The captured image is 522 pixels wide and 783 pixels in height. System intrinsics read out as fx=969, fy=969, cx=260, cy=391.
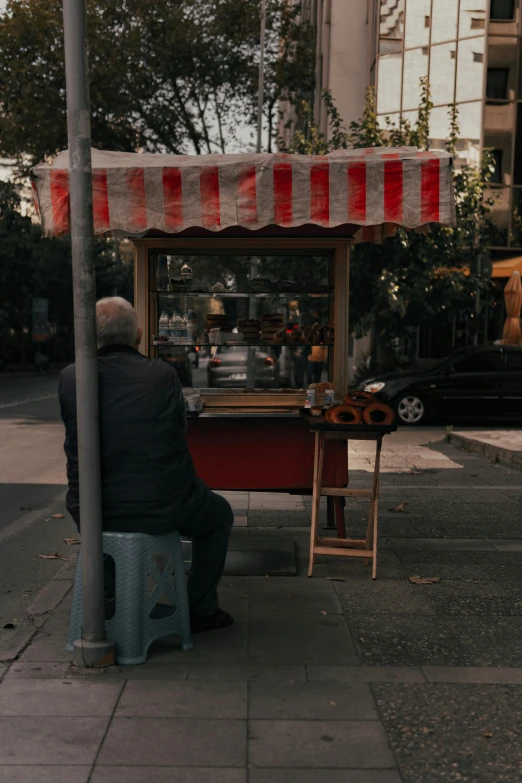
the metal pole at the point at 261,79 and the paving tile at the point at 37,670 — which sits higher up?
the metal pole at the point at 261,79

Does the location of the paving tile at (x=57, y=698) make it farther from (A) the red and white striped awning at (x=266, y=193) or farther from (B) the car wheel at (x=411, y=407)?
(B) the car wheel at (x=411, y=407)

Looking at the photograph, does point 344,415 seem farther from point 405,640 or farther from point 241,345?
point 405,640

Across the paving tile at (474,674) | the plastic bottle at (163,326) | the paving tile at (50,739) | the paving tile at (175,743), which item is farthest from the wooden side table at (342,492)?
the paving tile at (50,739)

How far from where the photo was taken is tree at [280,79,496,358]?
63.4ft

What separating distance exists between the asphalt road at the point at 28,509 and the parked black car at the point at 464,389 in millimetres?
6084

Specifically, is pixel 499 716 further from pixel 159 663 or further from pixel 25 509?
pixel 25 509

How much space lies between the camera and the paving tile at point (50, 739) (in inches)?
137

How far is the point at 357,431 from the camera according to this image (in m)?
6.30

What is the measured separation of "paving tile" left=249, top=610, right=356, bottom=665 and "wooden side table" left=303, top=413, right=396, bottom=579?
0.93 meters

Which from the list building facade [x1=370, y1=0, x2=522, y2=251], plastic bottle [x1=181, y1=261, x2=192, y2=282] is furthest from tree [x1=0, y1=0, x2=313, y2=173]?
plastic bottle [x1=181, y1=261, x2=192, y2=282]

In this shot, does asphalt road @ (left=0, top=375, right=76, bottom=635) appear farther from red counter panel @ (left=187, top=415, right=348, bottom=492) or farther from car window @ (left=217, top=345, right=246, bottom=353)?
car window @ (left=217, top=345, right=246, bottom=353)

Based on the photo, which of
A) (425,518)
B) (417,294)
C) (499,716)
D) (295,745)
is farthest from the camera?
(417,294)

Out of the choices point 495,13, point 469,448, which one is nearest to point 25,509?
point 469,448

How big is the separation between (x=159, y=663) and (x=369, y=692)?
1.02 metres
